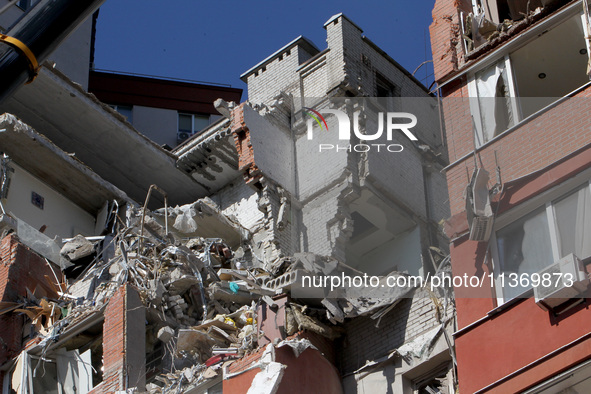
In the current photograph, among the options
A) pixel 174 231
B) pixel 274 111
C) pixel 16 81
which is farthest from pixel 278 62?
pixel 16 81

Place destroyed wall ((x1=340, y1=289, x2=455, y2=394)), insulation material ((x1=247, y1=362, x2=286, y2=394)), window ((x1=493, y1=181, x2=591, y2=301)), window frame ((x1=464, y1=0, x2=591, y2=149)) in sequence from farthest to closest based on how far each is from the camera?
destroyed wall ((x1=340, y1=289, x2=455, y2=394))
insulation material ((x1=247, y1=362, x2=286, y2=394))
window frame ((x1=464, y1=0, x2=591, y2=149))
window ((x1=493, y1=181, x2=591, y2=301))

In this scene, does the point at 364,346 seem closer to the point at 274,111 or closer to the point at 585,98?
the point at 585,98

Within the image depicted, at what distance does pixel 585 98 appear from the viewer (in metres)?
15.0

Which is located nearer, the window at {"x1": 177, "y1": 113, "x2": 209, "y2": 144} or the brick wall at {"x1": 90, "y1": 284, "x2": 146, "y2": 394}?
the brick wall at {"x1": 90, "y1": 284, "x2": 146, "y2": 394}

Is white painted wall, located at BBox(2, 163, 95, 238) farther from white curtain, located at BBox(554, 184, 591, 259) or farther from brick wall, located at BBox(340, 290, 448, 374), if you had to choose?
white curtain, located at BBox(554, 184, 591, 259)

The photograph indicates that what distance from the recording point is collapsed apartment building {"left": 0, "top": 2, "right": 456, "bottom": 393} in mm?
18312

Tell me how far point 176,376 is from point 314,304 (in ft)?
8.10

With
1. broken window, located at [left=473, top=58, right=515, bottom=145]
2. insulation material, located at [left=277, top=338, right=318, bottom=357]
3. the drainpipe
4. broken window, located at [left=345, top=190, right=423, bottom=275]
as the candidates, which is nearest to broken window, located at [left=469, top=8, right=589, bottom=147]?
broken window, located at [left=473, top=58, right=515, bottom=145]

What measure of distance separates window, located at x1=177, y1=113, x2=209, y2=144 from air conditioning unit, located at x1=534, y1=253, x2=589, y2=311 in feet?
99.4

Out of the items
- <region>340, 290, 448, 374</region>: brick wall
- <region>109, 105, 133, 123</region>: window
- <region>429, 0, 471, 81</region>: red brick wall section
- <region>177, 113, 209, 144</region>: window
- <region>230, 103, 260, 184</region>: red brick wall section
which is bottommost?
<region>340, 290, 448, 374</region>: brick wall

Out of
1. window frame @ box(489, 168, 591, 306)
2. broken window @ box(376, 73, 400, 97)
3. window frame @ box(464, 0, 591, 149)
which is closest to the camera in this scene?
window frame @ box(489, 168, 591, 306)

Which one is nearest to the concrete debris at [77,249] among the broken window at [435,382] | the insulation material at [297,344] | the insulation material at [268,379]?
the insulation material at [297,344]

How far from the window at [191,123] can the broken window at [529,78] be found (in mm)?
26449

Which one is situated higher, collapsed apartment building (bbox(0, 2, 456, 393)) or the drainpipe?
collapsed apartment building (bbox(0, 2, 456, 393))
